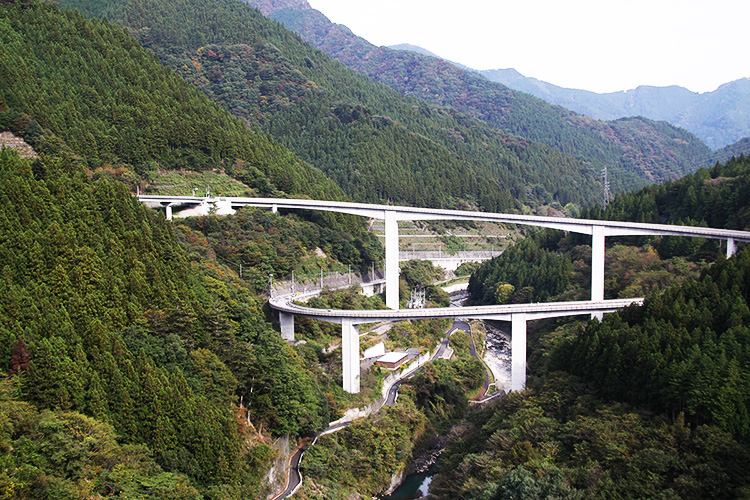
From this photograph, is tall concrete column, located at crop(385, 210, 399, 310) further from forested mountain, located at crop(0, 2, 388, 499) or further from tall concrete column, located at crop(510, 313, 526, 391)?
tall concrete column, located at crop(510, 313, 526, 391)

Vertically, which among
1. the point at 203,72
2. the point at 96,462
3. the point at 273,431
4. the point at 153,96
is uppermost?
the point at 203,72

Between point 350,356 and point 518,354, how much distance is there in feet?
31.4

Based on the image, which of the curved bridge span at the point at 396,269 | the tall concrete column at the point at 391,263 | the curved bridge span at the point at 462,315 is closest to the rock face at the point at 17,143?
the curved bridge span at the point at 396,269

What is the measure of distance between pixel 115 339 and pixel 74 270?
3658mm

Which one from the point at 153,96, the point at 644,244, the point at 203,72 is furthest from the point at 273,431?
the point at 203,72

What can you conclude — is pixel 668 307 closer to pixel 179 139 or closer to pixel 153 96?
pixel 179 139

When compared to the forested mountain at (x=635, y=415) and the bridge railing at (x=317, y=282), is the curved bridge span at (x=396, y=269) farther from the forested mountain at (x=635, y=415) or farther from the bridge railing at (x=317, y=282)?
the forested mountain at (x=635, y=415)

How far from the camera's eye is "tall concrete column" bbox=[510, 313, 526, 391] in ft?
128

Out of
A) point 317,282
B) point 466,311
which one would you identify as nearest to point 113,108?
point 317,282

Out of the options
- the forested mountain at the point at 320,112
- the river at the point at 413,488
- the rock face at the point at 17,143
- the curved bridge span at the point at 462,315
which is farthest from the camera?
the forested mountain at the point at 320,112

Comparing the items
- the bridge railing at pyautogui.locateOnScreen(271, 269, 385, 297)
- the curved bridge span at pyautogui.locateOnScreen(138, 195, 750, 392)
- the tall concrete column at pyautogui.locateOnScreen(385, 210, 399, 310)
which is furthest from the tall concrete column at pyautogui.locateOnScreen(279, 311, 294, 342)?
the tall concrete column at pyautogui.locateOnScreen(385, 210, 399, 310)

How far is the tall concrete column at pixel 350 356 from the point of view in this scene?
3838 cm

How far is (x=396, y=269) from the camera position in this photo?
50.1 metres

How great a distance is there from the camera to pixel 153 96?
192 ft
